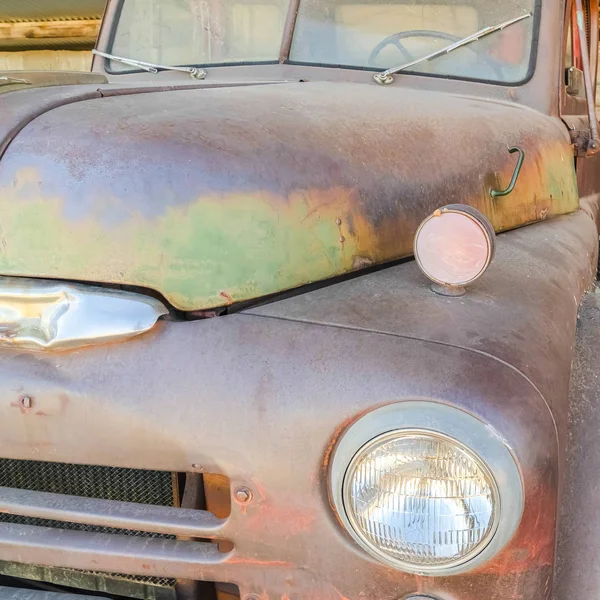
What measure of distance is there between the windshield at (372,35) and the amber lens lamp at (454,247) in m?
1.31

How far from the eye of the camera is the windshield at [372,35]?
2.52m

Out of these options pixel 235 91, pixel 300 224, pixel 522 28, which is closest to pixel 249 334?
pixel 300 224

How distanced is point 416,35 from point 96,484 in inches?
74.1

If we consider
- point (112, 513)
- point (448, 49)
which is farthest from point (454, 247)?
point (448, 49)

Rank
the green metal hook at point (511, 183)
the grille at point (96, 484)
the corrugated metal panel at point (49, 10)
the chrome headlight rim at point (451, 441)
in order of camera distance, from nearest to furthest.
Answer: the chrome headlight rim at point (451, 441) → the grille at point (96, 484) → the green metal hook at point (511, 183) → the corrugated metal panel at point (49, 10)

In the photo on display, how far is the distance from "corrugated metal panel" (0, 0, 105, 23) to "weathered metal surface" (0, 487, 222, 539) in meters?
6.68

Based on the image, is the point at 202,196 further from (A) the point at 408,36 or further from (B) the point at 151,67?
(B) the point at 151,67

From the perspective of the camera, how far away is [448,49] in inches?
99.0

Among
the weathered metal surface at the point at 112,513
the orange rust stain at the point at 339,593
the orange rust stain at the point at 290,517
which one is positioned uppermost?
the orange rust stain at the point at 290,517

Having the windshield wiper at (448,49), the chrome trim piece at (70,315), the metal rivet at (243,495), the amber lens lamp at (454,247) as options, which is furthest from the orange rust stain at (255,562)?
the windshield wiper at (448,49)

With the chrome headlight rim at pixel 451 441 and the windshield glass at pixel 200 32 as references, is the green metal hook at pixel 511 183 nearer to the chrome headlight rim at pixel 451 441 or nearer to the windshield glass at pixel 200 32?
the chrome headlight rim at pixel 451 441

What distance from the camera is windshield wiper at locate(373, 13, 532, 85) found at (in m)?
2.48

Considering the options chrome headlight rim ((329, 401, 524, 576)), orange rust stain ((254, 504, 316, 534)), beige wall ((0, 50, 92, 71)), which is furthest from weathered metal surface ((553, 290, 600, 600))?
beige wall ((0, 50, 92, 71))

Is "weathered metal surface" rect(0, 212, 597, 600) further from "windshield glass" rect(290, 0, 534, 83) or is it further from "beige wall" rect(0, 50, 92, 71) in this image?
"beige wall" rect(0, 50, 92, 71)
